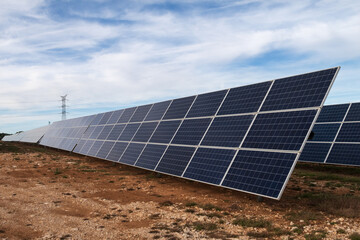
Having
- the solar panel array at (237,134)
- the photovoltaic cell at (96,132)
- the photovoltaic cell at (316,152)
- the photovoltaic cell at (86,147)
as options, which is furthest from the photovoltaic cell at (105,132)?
the photovoltaic cell at (316,152)

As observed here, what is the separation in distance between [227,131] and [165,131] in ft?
19.3

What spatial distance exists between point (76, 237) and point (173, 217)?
3.30 m

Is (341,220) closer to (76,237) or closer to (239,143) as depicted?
(239,143)

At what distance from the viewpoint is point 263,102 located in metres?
13.8

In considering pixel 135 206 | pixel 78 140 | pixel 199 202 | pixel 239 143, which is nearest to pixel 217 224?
pixel 199 202

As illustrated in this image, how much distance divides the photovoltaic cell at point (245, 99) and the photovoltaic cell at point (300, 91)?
52cm

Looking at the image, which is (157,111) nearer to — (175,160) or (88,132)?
(175,160)

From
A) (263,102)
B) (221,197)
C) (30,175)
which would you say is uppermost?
(263,102)

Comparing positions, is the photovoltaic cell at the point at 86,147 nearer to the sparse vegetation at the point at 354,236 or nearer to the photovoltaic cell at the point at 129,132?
the photovoltaic cell at the point at 129,132

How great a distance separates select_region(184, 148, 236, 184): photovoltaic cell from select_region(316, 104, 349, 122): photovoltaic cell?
19.4 m

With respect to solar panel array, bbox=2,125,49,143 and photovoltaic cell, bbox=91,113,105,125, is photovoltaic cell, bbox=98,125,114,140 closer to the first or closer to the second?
photovoltaic cell, bbox=91,113,105,125

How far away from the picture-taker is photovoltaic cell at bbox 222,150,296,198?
10359mm

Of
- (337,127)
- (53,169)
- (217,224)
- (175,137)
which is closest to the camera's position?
(217,224)

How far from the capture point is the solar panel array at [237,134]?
1109cm
